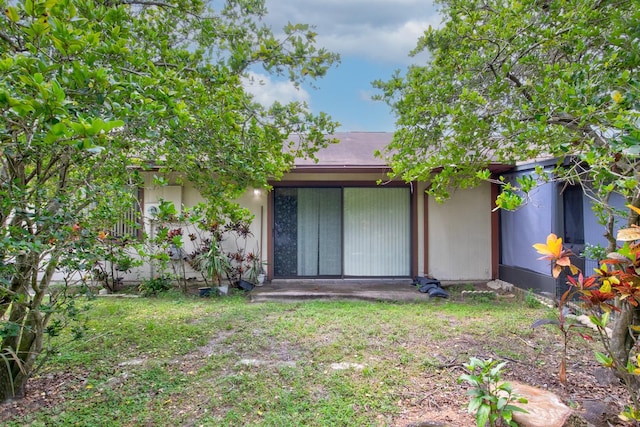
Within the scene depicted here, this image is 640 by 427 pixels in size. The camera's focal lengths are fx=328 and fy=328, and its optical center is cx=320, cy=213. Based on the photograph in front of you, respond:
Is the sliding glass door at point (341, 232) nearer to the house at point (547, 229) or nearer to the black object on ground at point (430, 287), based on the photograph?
the black object on ground at point (430, 287)

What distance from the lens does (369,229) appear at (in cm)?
742

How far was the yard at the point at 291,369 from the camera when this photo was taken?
246cm

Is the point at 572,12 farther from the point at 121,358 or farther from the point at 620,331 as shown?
the point at 121,358

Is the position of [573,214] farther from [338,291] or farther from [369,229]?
[338,291]

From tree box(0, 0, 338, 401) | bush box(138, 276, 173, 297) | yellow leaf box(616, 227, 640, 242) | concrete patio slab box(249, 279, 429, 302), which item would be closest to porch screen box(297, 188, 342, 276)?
concrete patio slab box(249, 279, 429, 302)

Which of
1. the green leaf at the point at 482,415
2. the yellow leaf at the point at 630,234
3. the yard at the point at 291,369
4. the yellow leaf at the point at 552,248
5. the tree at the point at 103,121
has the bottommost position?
the yard at the point at 291,369

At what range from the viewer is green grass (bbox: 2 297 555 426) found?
8.17ft

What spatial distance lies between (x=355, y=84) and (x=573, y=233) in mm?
6685

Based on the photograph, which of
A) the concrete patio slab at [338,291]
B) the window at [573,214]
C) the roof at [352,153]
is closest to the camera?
the window at [573,214]

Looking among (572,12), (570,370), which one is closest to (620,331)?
(570,370)

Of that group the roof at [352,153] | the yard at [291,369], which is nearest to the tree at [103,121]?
the yard at [291,369]

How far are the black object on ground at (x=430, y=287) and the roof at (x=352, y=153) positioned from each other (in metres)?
2.48

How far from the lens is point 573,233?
555 centimetres

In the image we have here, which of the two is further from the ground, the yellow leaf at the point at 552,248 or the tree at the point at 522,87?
the tree at the point at 522,87
